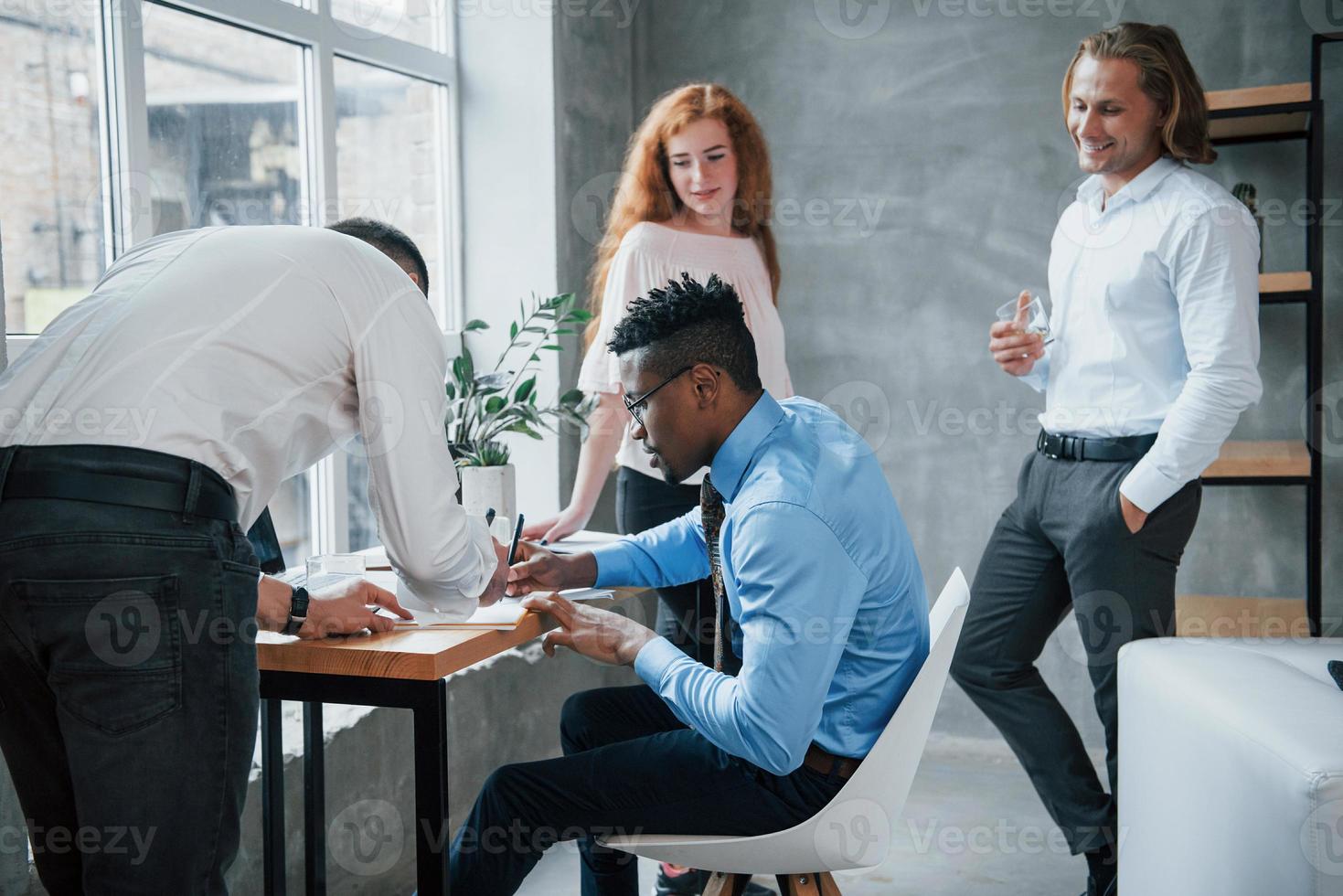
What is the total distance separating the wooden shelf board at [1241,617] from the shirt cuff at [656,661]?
171 centimetres

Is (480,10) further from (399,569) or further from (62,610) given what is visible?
(62,610)

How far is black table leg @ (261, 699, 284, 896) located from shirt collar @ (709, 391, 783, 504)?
84 centimetres

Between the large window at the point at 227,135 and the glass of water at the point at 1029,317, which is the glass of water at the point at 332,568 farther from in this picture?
the glass of water at the point at 1029,317

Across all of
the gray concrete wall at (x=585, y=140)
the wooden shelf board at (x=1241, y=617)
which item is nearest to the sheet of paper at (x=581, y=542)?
the gray concrete wall at (x=585, y=140)

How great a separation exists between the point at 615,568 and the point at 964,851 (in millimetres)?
1332

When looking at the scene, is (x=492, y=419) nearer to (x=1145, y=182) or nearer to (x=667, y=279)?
(x=667, y=279)

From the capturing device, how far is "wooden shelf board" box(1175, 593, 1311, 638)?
9.43ft

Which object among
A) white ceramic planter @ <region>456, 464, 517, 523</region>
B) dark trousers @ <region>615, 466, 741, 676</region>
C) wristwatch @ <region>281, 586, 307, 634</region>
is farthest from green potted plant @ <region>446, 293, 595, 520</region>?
wristwatch @ <region>281, 586, 307, 634</region>

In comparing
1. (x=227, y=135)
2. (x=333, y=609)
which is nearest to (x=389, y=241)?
(x=333, y=609)

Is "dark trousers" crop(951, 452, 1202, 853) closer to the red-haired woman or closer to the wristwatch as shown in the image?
the red-haired woman

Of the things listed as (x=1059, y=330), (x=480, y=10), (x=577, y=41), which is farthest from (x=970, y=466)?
(x=480, y=10)

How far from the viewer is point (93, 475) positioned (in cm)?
124

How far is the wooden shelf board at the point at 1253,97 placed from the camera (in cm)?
280

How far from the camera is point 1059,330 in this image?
2.44m
